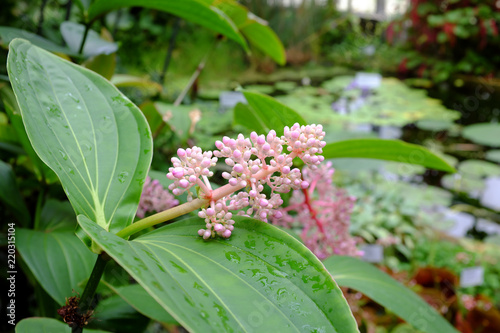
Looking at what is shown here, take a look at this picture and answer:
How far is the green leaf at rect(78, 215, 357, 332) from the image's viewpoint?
0.24 metres

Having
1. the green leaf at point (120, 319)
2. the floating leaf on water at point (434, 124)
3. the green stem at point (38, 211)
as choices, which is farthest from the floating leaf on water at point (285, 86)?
the green leaf at point (120, 319)

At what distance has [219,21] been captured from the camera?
58 cm

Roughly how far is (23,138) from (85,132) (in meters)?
0.18

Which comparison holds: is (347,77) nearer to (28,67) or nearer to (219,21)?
(219,21)

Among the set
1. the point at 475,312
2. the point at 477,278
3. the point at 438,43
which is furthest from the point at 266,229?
the point at 438,43

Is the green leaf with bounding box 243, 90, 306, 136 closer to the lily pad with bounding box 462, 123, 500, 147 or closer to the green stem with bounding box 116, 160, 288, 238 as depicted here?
the green stem with bounding box 116, 160, 288, 238

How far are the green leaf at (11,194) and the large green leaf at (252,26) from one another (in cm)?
57

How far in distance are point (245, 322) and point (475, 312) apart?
117 cm

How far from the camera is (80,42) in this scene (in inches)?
29.1

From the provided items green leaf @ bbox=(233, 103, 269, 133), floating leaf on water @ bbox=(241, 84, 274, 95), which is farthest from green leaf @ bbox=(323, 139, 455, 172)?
floating leaf on water @ bbox=(241, 84, 274, 95)

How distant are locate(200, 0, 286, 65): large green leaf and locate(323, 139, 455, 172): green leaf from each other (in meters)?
0.52

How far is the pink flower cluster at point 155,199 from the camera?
492 millimetres

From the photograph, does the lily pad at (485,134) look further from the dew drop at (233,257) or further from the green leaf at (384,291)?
the dew drop at (233,257)

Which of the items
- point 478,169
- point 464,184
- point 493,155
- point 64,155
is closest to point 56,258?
point 64,155
